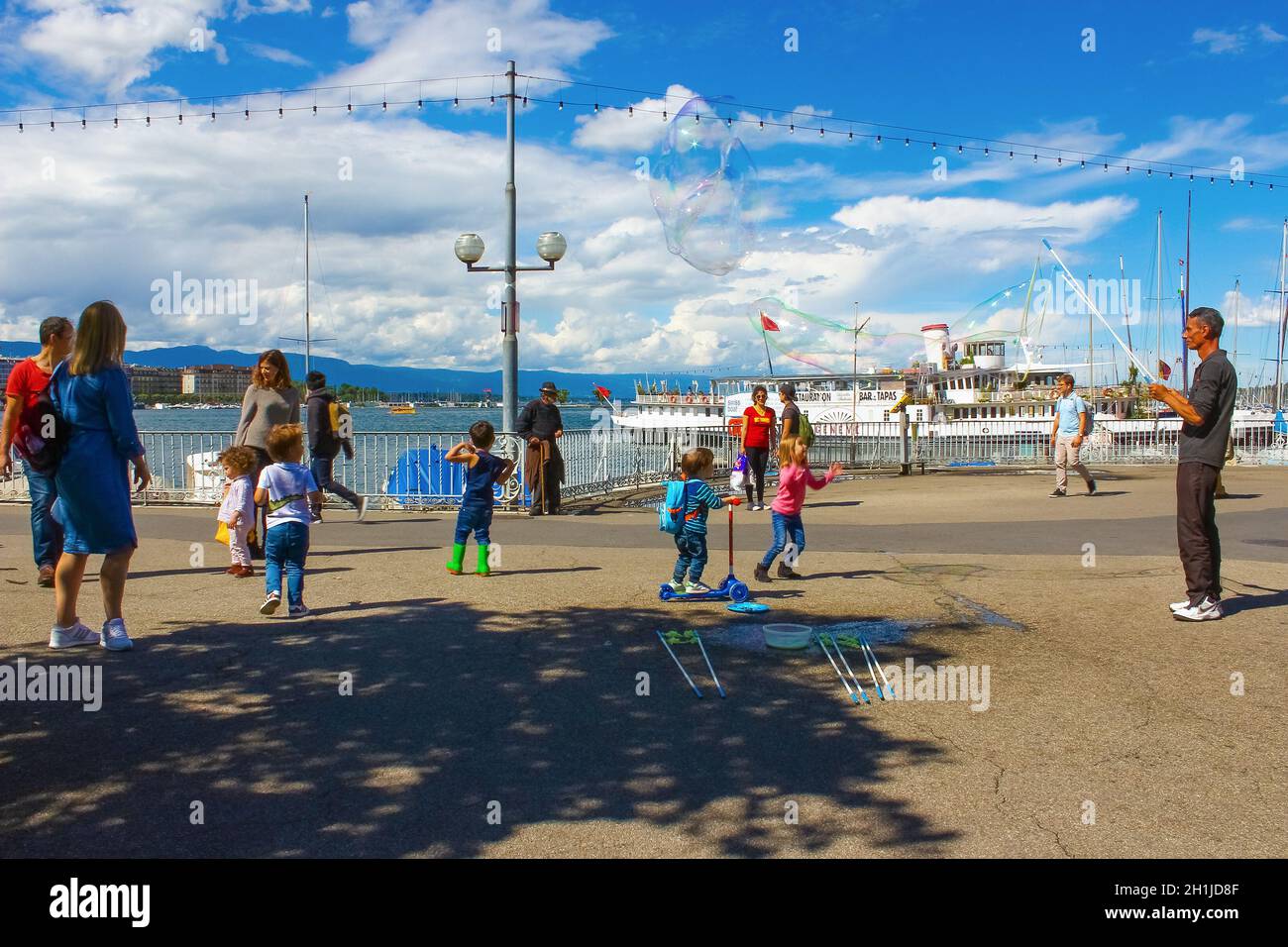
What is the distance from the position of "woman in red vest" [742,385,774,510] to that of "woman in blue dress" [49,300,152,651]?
10.9m

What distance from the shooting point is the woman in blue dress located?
6.17m

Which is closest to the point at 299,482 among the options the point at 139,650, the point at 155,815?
the point at 139,650

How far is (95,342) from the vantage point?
20.3ft

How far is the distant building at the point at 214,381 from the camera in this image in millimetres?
63125

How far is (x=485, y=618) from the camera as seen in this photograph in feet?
24.6

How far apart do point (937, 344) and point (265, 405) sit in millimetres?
60260

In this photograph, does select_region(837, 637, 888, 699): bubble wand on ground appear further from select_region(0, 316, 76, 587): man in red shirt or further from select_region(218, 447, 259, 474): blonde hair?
select_region(218, 447, 259, 474): blonde hair

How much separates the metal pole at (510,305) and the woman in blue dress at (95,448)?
9.47m

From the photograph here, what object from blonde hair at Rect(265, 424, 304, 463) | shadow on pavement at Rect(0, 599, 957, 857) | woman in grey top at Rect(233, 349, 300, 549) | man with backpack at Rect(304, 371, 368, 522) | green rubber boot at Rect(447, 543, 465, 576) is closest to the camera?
shadow on pavement at Rect(0, 599, 957, 857)

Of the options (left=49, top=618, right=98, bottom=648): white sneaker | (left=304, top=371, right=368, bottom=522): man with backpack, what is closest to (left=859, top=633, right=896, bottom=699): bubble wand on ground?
(left=49, top=618, right=98, bottom=648): white sneaker
